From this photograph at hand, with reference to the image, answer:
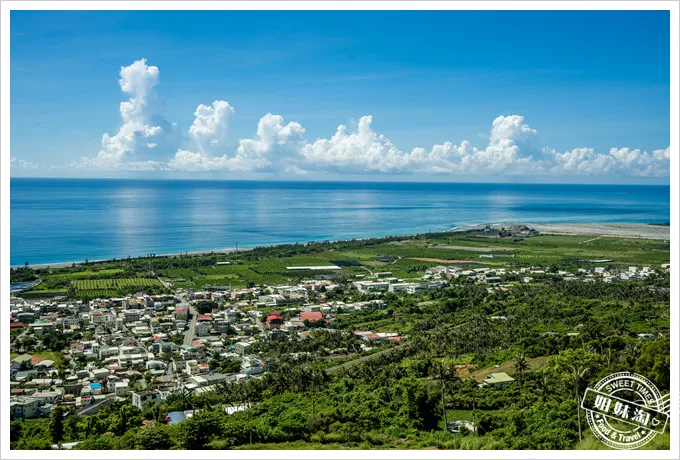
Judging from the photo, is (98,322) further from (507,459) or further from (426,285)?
(507,459)

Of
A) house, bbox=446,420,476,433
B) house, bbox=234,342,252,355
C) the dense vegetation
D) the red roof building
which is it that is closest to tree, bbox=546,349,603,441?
the dense vegetation

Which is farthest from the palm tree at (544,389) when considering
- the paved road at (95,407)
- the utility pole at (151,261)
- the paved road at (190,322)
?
the utility pole at (151,261)

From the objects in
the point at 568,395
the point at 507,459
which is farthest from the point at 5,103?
the point at 568,395

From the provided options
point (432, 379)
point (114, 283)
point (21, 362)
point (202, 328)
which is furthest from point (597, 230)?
point (21, 362)

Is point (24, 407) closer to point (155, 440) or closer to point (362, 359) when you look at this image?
point (155, 440)

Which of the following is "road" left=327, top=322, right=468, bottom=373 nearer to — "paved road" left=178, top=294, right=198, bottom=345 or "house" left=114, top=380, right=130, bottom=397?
"house" left=114, top=380, right=130, bottom=397

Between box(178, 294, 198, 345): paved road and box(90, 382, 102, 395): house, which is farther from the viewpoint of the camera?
box(178, 294, 198, 345): paved road

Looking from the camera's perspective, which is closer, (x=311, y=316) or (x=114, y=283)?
(x=311, y=316)

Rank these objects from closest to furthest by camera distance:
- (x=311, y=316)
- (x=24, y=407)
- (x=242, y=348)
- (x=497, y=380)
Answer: (x=24, y=407)
(x=497, y=380)
(x=242, y=348)
(x=311, y=316)

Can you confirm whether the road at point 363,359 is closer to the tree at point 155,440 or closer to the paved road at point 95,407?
the paved road at point 95,407
